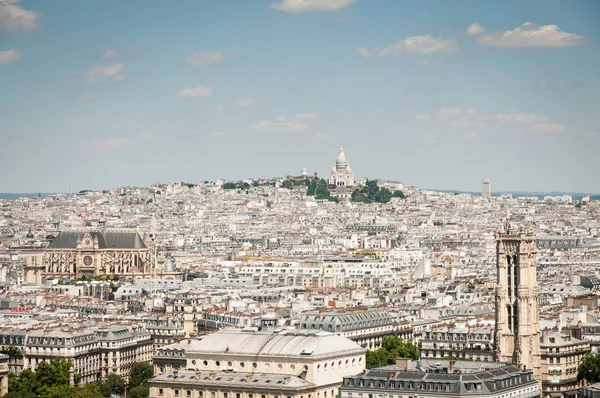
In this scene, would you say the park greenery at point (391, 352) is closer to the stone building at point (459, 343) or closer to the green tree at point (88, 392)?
the stone building at point (459, 343)

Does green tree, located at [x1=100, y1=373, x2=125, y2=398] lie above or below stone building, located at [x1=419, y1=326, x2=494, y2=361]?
below

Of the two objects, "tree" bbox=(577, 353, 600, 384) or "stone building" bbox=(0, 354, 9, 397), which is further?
"stone building" bbox=(0, 354, 9, 397)

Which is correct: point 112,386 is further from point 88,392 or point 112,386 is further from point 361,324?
point 361,324

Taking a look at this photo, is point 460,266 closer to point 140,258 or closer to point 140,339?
point 140,258

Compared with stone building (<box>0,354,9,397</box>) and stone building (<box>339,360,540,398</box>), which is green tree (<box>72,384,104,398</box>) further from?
stone building (<box>339,360,540,398</box>)

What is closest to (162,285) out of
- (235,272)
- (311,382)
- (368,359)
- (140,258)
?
(235,272)

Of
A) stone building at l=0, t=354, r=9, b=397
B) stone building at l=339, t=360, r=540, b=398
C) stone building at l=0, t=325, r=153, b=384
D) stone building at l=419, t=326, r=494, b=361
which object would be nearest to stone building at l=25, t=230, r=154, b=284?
stone building at l=0, t=325, r=153, b=384

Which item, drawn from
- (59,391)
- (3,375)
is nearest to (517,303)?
(59,391)

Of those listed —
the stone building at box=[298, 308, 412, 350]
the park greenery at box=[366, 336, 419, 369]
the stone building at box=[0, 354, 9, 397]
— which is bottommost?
the stone building at box=[0, 354, 9, 397]
